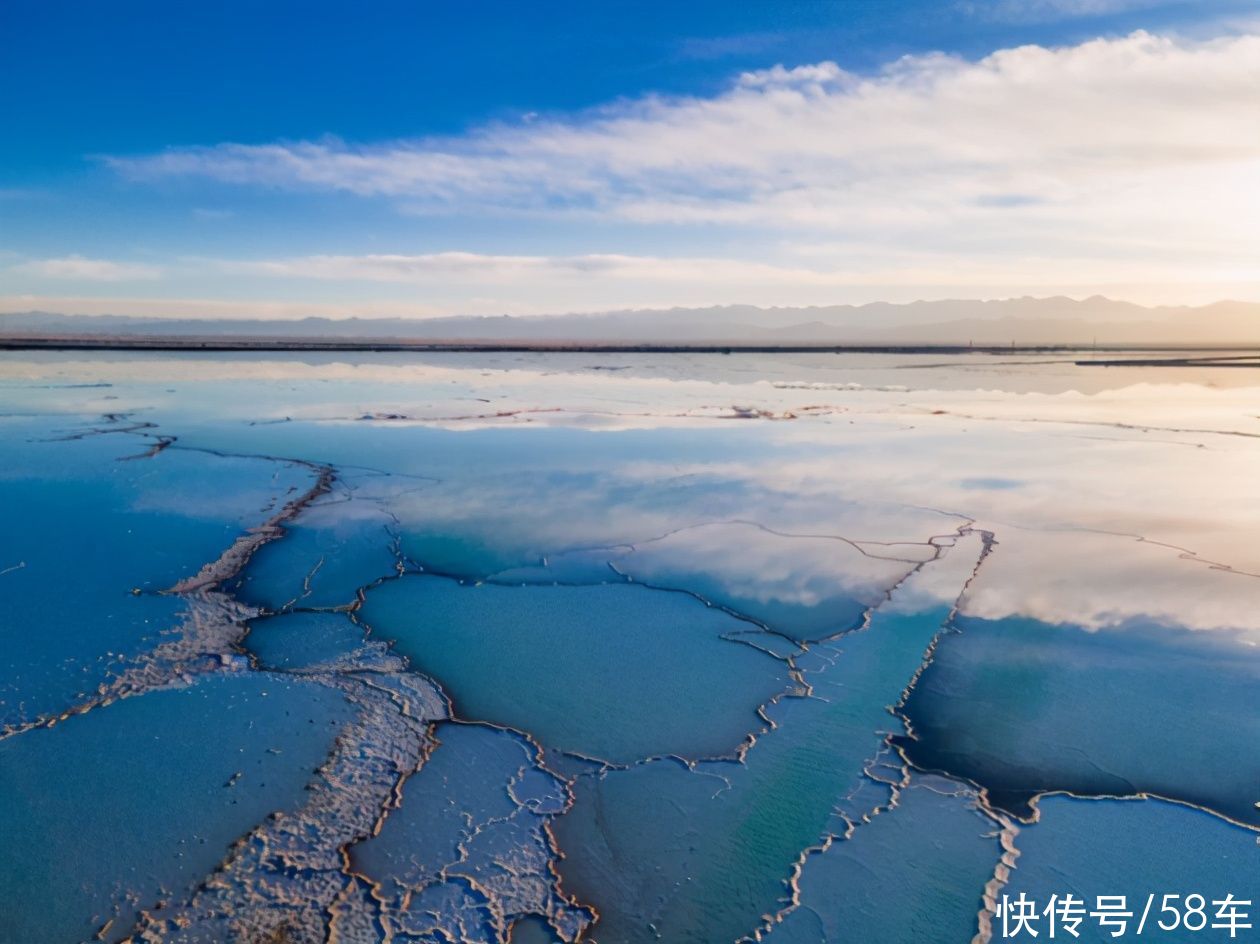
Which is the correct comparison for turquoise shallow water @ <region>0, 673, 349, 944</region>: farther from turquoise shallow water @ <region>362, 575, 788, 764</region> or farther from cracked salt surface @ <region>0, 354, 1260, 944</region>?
turquoise shallow water @ <region>362, 575, 788, 764</region>

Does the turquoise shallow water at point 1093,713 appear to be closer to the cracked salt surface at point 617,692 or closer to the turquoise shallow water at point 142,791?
the cracked salt surface at point 617,692

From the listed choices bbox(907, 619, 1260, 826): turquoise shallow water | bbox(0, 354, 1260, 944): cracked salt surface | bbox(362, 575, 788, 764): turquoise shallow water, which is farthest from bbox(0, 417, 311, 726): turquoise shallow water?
bbox(907, 619, 1260, 826): turquoise shallow water

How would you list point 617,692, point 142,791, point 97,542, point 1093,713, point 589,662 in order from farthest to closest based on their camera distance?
point 97,542 < point 589,662 < point 617,692 < point 1093,713 < point 142,791

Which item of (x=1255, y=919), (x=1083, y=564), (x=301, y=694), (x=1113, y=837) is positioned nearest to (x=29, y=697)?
(x=301, y=694)

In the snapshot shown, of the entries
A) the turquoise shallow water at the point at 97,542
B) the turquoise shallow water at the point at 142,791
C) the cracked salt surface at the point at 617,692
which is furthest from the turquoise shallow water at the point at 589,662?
the turquoise shallow water at the point at 97,542

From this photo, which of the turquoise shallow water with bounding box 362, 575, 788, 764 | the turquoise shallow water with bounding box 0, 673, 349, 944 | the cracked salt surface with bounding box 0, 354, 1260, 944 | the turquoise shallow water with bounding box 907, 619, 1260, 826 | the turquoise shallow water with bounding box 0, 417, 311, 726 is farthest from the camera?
the turquoise shallow water with bounding box 0, 417, 311, 726

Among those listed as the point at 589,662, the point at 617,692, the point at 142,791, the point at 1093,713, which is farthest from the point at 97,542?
the point at 1093,713

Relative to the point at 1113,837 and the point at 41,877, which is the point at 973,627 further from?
the point at 41,877

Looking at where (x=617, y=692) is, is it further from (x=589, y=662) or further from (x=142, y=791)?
(x=142, y=791)
